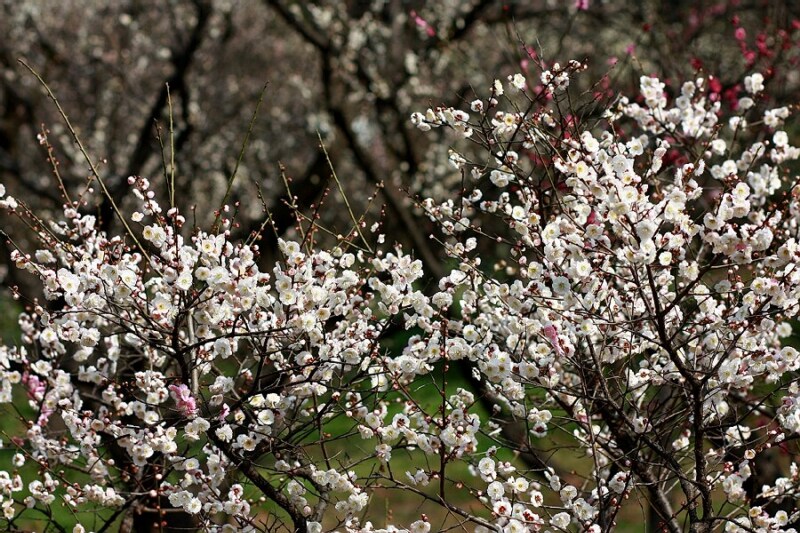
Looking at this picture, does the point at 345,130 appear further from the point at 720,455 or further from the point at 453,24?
the point at 720,455

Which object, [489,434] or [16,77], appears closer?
[489,434]

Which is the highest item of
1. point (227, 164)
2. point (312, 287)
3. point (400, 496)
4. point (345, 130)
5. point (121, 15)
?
point (121, 15)

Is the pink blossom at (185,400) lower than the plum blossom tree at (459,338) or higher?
lower

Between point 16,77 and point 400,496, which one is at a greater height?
point 16,77

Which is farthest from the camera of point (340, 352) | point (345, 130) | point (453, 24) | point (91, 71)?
point (91, 71)

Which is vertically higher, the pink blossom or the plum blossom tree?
the plum blossom tree

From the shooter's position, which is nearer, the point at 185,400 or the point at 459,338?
the point at 185,400

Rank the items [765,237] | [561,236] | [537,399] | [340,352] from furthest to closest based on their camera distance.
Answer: [537,399] < [340,352] < [561,236] < [765,237]

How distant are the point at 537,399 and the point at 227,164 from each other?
9.74 m

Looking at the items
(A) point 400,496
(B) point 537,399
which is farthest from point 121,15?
(B) point 537,399

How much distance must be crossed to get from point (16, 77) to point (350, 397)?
29.4 feet

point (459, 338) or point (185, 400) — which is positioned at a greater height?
Answer: point (459, 338)

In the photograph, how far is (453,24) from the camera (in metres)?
10.9

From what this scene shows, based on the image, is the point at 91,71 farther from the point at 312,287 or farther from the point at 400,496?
the point at 312,287
